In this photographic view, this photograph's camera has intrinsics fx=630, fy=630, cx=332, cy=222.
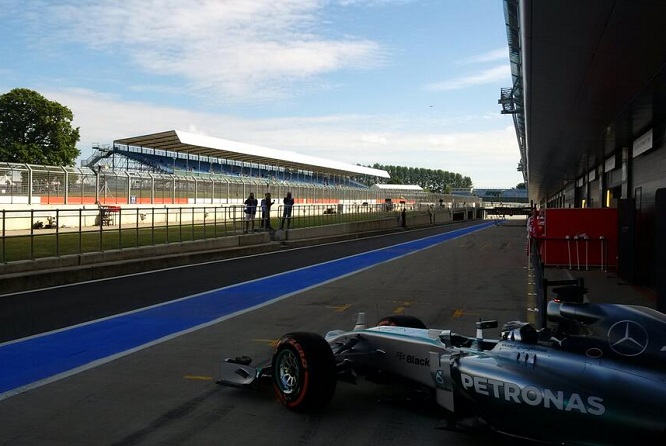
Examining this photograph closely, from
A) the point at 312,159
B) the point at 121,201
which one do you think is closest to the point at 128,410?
the point at 121,201

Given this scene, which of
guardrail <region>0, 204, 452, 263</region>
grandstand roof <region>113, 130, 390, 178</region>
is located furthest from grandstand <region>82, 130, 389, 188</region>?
guardrail <region>0, 204, 452, 263</region>

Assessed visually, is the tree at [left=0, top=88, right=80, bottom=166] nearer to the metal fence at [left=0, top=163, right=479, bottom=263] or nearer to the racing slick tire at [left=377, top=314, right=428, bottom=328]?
the metal fence at [left=0, top=163, right=479, bottom=263]

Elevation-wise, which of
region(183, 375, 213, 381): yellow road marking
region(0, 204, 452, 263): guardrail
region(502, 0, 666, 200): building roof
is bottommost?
region(183, 375, 213, 381): yellow road marking

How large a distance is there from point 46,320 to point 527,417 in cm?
827

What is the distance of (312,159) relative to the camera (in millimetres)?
89375

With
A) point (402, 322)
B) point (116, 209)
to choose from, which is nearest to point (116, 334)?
point (402, 322)

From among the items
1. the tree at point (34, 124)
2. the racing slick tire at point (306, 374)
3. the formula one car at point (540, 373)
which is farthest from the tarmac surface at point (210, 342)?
the tree at point (34, 124)

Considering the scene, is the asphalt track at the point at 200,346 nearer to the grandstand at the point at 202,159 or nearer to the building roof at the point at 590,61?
the building roof at the point at 590,61

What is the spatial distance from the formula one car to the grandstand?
56735mm

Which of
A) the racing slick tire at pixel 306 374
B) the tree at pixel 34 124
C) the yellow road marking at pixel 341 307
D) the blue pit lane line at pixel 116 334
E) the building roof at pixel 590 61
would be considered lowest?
the blue pit lane line at pixel 116 334

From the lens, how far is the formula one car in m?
3.84

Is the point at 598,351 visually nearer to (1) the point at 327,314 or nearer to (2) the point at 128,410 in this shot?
(2) the point at 128,410

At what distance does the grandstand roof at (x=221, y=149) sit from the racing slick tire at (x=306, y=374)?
5645 cm

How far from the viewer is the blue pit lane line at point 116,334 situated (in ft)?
22.5
